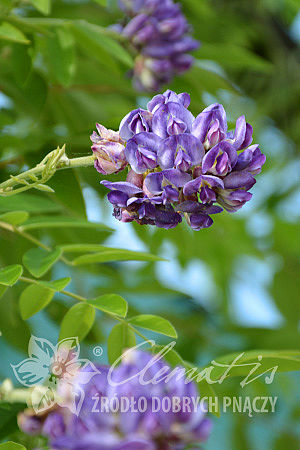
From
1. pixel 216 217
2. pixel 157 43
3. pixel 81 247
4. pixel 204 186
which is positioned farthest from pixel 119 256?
pixel 216 217

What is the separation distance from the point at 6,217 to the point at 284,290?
1198 mm

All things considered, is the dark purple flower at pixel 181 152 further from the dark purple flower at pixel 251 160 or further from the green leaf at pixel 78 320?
the green leaf at pixel 78 320

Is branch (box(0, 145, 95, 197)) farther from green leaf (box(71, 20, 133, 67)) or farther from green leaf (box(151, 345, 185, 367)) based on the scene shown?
green leaf (box(71, 20, 133, 67))

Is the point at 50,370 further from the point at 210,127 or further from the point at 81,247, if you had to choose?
the point at 210,127

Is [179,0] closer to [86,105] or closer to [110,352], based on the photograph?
[86,105]

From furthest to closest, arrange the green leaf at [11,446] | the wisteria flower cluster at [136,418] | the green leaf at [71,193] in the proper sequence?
1. the green leaf at [71,193]
2. the green leaf at [11,446]
3. the wisteria flower cluster at [136,418]

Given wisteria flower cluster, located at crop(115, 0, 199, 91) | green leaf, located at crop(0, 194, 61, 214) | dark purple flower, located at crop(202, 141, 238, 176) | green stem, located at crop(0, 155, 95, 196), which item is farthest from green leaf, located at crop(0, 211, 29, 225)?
wisteria flower cluster, located at crop(115, 0, 199, 91)

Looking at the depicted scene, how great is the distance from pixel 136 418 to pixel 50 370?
238 mm

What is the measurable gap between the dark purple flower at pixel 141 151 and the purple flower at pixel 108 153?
0.4 inches

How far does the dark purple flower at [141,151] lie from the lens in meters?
0.48

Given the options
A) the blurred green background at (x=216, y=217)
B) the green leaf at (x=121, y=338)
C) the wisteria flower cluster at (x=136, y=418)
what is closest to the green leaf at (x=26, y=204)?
the blurred green background at (x=216, y=217)

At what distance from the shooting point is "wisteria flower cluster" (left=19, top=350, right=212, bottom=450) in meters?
0.33

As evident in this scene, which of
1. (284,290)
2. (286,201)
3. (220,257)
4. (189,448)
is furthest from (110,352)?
Answer: (286,201)

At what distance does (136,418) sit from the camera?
337 mm
